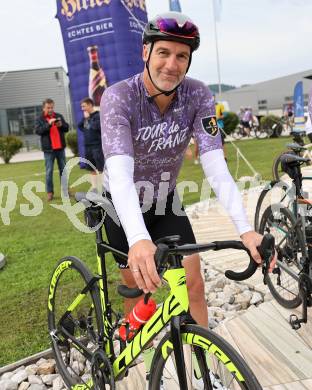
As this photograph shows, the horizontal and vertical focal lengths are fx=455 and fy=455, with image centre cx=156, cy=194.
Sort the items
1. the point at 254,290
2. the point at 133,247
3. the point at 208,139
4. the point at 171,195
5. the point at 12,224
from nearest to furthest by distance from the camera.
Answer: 1. the point at 133,247
2. the point at 208,139
3. the point at 171,195
4. the point at 254,290
5. the point at 12,224

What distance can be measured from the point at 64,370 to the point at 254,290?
7.16ft

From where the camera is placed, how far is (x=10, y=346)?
12.6 feet

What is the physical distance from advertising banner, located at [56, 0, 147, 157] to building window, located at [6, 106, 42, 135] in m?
31.4

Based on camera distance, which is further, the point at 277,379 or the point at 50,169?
the point at 50,169

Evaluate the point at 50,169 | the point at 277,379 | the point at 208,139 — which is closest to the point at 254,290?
the point at 277,379

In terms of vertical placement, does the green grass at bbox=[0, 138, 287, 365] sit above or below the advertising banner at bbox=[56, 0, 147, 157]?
below

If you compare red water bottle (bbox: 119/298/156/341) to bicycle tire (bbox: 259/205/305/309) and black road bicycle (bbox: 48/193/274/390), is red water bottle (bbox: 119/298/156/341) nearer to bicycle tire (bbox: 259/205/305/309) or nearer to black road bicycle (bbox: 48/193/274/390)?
black road bicycle (bbox: 48/193/274/390)

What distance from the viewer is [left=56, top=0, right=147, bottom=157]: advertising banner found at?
548 inches

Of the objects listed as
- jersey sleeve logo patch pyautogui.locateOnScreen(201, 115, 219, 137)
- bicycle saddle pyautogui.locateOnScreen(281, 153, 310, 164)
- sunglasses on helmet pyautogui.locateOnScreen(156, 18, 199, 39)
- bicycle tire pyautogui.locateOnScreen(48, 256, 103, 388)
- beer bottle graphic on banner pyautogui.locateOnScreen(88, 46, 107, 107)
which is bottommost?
bicycle tire pyautogui.locateOnScreen(48, 256, 103, 388)

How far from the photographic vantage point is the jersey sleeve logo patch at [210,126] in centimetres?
246

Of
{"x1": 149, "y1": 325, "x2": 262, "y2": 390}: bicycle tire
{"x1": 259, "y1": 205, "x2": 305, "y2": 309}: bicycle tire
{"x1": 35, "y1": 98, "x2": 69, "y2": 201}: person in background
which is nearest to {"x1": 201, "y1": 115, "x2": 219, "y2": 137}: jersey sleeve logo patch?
{"x1": 149, "y1": 325, "x2": 262, "y2": 390}: bicycle tire

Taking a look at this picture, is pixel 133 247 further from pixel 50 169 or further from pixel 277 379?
pixel 50 169

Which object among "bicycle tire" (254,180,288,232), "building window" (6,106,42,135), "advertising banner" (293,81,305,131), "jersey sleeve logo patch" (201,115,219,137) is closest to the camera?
"jersey sleeve logo patch" (201,115,219,137)

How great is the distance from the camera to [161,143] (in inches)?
98.5
